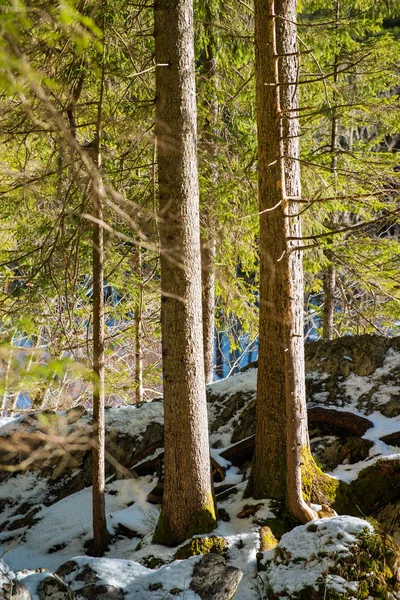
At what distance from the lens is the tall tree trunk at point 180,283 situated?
514 centimetres

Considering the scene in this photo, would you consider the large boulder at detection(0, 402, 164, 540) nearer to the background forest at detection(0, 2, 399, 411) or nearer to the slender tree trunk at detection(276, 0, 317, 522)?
the background forest at detection(0, 2, 399, 411)

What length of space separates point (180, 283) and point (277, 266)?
42.2 inches

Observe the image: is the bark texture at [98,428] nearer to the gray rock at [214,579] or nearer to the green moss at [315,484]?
the gray rock at [214,579]

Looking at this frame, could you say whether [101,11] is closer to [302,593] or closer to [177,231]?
[177,231]

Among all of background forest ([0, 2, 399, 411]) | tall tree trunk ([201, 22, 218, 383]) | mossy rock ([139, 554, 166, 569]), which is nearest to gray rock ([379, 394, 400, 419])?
background forest ([0, 2, 399, 411])

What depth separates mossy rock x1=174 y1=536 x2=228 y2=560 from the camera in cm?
477

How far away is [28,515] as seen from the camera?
24.8 ft

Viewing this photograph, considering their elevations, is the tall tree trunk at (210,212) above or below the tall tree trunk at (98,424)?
above

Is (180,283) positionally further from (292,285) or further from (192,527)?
(192,527)

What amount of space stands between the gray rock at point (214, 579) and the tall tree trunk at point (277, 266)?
1225 millimetres

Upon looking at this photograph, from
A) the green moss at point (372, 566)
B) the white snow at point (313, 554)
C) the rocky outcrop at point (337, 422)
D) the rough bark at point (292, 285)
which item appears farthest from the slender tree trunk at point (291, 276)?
the rocky outcrop at point (337, 422)

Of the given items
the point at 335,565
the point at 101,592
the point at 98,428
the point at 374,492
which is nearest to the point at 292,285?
the point at 374,492

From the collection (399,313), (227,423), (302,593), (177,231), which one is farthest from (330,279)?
(302,593)

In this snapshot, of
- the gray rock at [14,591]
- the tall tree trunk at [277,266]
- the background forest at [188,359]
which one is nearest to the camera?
the gray rock at [14,591]
